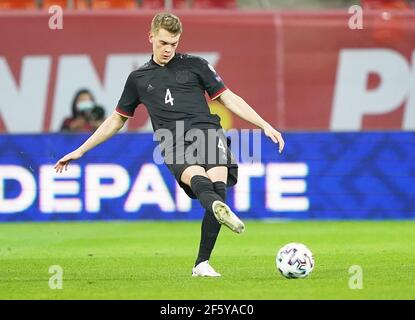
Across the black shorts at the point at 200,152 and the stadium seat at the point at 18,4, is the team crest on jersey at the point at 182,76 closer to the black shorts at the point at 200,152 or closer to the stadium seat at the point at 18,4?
the black shorts at the point at 200,152

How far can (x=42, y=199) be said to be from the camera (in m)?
14.7

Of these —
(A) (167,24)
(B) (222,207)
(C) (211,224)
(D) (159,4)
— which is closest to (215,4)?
(D) (159,4)

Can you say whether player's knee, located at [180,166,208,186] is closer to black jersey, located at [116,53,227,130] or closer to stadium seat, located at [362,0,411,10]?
black jersey, located at [116,53,227,130]

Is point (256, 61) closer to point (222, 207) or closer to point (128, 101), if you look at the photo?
point (128, 101)

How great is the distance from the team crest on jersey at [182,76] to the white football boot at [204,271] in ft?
4.73

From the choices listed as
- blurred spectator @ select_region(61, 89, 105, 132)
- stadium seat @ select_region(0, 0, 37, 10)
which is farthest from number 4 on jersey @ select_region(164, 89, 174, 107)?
stadium seat @ select_region(0, 0, 37, 10)

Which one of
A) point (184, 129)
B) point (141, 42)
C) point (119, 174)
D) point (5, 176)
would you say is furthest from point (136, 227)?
point (184, 129)

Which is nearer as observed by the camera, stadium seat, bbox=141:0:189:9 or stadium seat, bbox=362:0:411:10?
stadium seat, bbox=141:0:189:9

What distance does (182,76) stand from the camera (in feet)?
29.6

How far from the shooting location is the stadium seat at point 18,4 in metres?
17.9

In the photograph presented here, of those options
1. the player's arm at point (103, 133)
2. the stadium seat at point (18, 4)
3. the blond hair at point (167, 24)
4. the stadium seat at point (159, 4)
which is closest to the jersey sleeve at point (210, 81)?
the blond hair at point (167, 24)

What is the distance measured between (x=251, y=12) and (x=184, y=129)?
8560mm

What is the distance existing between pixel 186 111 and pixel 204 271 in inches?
49.7

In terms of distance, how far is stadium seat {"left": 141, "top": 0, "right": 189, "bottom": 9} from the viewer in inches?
706
